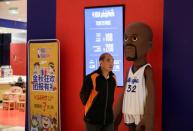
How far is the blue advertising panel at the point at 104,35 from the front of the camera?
4.30 metres

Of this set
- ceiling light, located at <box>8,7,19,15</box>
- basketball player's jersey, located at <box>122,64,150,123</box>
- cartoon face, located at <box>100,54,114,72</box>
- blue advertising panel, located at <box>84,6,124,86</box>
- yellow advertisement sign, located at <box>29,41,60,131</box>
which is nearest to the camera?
basketball player's jersey, located at <box>122,64,150,123</box>

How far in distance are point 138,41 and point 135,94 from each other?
1.83ft

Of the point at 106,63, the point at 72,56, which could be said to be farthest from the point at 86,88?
the point at 72,56

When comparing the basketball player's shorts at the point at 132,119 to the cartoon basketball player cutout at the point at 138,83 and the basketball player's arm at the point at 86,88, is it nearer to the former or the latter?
the cartoon basketball player cutout at the point at 138,83

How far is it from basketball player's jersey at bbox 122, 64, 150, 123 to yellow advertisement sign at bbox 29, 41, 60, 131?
1.17m

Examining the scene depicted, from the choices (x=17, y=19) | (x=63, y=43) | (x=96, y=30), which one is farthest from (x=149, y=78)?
(x=17, y=19)

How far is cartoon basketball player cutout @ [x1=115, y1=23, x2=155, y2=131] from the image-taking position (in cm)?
360

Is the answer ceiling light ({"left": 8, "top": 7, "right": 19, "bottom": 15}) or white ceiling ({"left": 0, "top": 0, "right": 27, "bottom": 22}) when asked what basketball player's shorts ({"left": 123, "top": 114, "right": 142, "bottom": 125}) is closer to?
white ceiling ({"left": 0, "top": 0, "right": 27, "bottom": 22})

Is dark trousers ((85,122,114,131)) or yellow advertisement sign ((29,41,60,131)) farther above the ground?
yellow advertisement sign ((29,41,60,131))

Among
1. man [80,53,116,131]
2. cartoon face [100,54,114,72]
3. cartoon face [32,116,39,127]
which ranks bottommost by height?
cartoon face [32,116,39,127]

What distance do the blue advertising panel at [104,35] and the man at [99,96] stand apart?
528 mm

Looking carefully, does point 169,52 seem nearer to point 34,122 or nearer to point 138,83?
point 138,83

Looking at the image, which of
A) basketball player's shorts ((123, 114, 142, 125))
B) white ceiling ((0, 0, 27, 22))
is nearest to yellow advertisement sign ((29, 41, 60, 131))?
basketball player's shorts ((123, 114, 142, 125))

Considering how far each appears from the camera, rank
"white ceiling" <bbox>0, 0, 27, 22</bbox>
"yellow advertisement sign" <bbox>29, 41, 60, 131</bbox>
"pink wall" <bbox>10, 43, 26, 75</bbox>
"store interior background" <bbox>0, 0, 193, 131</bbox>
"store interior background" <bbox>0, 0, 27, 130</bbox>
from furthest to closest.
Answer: "pink wall" <bbox>10, 43, 26, 75</bbox>, "white ceiling" <bbox>0, 0, 27, 22</bbox>, "store interior background" <bbox>0, 0, 27, 130</bbox>, "yellow advertisement sign" <bbox>29, 41, 60, 131</bbox>, "store interior background" <bbox>0, 0, 193, 131</bbox>
